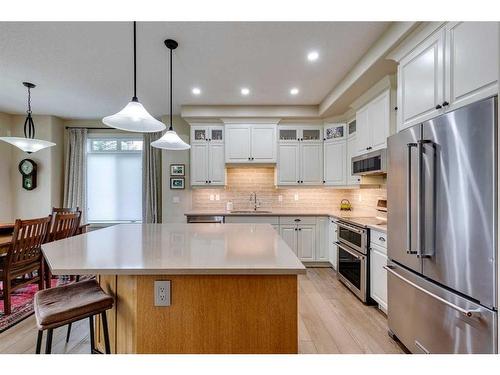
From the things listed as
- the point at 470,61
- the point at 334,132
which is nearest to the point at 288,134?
the point at 334,132

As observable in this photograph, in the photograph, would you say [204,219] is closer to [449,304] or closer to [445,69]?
[449,304]

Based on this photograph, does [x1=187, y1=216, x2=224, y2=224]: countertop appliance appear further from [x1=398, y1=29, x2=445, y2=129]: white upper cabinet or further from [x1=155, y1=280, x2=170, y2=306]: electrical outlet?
[x1=398, y1=29, x2=445, y2=129]: white upper cabinet

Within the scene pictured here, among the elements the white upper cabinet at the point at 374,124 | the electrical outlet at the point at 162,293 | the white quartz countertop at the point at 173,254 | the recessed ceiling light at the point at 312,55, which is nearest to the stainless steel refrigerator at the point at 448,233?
the white upper cabinet at the point at 374,124

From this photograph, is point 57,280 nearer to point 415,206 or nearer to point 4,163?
point 4,163

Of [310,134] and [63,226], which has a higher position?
[310,134]

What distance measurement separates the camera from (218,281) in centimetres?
133

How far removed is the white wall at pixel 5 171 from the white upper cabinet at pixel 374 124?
6426 mm

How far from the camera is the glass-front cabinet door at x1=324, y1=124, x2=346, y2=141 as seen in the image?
414 centimetres

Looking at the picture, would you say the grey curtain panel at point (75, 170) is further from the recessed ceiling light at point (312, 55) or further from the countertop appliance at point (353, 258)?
the countertop appliance at point (353, 258)

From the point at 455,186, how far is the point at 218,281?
59.3 inches

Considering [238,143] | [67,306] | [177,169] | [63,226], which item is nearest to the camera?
[67,306]

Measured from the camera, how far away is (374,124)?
306 centimetres

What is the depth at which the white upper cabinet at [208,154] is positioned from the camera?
4395mm

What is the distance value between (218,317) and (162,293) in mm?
332
